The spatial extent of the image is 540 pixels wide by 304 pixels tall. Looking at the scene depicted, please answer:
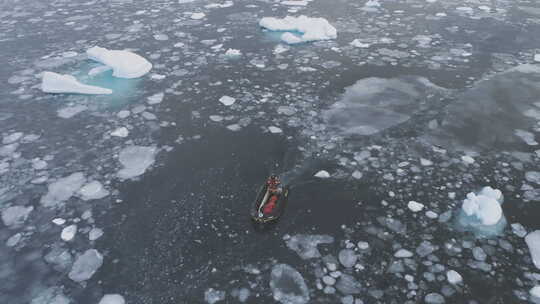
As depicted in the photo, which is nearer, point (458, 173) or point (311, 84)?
point (458, 173)

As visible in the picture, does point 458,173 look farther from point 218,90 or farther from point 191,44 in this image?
point 191,44

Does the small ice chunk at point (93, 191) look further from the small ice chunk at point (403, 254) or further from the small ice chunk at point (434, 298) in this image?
the small ice chunk at point (434, 298)

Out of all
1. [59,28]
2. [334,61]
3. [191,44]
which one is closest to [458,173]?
[334,61]

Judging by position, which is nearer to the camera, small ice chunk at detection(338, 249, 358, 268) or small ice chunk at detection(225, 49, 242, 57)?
small ice chunk at detection(338, 249, 358, 268)

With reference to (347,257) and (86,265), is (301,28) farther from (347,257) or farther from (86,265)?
(86,265)

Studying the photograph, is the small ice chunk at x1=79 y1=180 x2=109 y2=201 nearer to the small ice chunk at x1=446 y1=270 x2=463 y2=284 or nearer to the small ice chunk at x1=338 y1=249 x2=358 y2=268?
the small ice chunk at x1=338 y1=249 x2=358 y2=268

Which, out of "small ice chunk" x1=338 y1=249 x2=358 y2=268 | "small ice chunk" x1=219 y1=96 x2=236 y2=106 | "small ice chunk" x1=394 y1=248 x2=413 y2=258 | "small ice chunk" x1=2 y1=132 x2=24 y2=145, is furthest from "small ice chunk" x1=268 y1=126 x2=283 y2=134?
"small ice chunk" x1=2 y1=132 x2=24 y2=145
